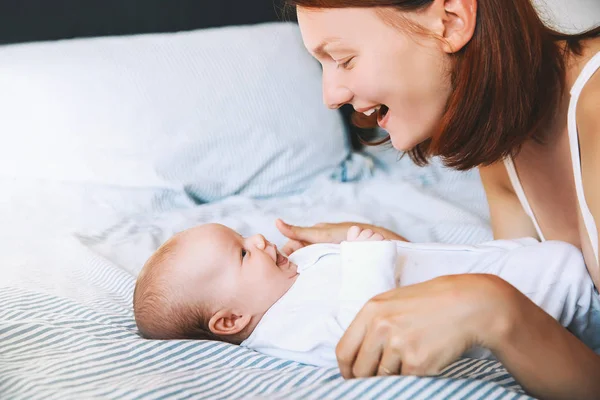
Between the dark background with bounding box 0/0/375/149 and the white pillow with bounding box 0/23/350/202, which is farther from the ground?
the dark background with bounding box 0/0/375/149

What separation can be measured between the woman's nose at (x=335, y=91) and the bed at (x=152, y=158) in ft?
1.68

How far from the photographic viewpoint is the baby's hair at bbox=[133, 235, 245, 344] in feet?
3.65

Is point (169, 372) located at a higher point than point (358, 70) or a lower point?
lower

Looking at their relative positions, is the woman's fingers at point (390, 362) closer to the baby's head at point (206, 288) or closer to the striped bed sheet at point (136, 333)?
the striped bed sheet at point (136, 333)

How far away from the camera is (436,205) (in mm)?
1813

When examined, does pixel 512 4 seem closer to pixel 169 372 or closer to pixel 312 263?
pixel 312 263

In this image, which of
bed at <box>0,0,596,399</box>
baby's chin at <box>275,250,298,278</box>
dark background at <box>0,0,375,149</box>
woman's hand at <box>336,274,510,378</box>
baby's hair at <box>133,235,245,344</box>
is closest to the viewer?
woman's hand at <box>336,274,510,378</box>

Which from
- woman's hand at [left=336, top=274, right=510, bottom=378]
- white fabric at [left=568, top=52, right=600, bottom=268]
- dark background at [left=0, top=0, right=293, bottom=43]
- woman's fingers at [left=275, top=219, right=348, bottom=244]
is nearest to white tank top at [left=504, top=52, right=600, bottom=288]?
white fabric at [left=568, top=52, right=600, bottom=268]

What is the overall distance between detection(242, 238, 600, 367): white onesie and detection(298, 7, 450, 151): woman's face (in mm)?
231

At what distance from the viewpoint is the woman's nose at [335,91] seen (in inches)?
43.9

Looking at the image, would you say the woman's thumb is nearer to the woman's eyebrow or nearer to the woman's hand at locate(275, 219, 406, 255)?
the woman's hand at locate(275, 219, 406, 255)

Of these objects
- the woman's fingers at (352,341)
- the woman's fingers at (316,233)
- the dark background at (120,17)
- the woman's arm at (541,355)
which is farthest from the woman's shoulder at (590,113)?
the dark background at (120,17)

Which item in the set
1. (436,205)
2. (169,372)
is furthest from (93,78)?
(169,372)

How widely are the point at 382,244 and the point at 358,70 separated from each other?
28 cm
